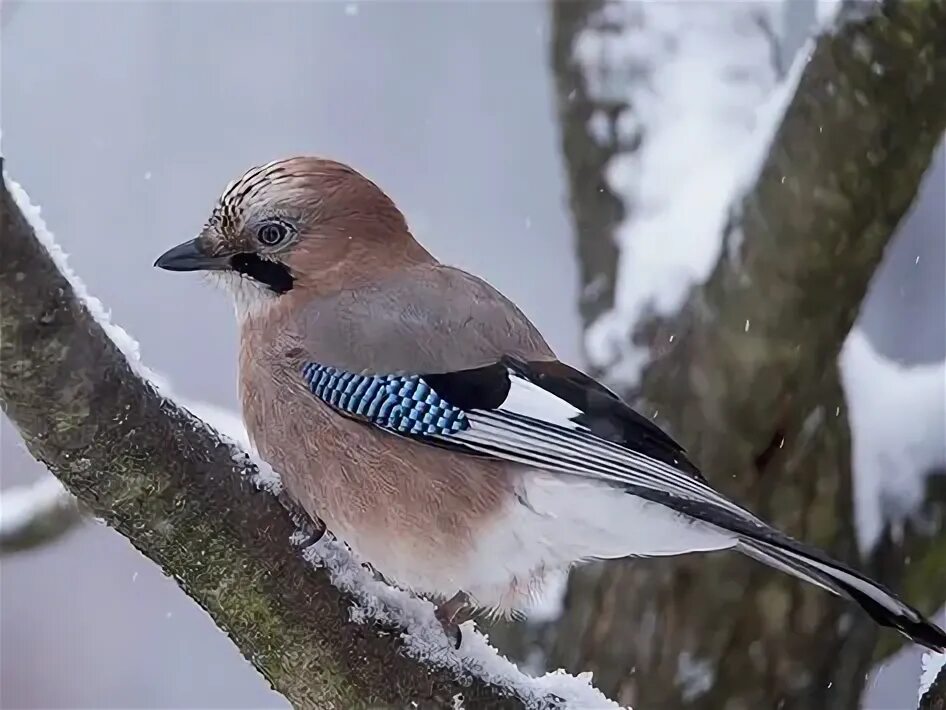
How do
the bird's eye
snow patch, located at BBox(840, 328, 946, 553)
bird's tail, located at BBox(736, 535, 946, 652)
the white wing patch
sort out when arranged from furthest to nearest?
snow patch, located at BBox(840, 328, 946, 553)
the bird's eye
the white wing patch
bird's tail, located at BBox(736, 535, 946, 652)

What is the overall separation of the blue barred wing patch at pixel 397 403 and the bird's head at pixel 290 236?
→ 7.5 inches

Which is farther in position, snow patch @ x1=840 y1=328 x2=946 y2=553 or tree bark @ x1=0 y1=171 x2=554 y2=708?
snow patch @ x1=840 y1=328 x2=946 y2=553

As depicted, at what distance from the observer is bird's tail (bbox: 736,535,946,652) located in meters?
1.18

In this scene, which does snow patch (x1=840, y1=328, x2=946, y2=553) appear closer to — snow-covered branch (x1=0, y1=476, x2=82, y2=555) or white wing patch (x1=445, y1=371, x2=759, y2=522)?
white wing patch (x1=445, y1=371, x2=759, y2=522)

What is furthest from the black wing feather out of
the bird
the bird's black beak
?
the bird's black beak

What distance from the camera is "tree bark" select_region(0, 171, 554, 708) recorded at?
0.90 meters

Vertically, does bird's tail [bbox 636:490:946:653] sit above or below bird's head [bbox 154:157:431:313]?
below

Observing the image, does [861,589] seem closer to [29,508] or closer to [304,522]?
[304,522]

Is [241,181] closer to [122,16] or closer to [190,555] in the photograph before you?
[190,555]

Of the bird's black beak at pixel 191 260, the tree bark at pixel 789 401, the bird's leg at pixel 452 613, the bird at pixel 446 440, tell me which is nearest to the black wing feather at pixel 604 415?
the bird at pixel 446 440

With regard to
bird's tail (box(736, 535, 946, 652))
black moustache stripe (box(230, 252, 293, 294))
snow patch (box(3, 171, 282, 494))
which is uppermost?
black moustache stripe (box(230, 252, 293, 294))

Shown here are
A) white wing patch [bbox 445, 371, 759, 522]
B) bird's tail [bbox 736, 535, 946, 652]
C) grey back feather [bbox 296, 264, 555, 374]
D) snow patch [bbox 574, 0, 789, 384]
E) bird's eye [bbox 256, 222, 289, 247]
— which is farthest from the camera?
snow patch [bbox 574, 0, 789, 384]

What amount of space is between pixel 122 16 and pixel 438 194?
121 centimetres

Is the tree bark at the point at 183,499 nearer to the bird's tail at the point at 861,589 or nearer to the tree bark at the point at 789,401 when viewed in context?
the bird's tail at the point at 861,589
